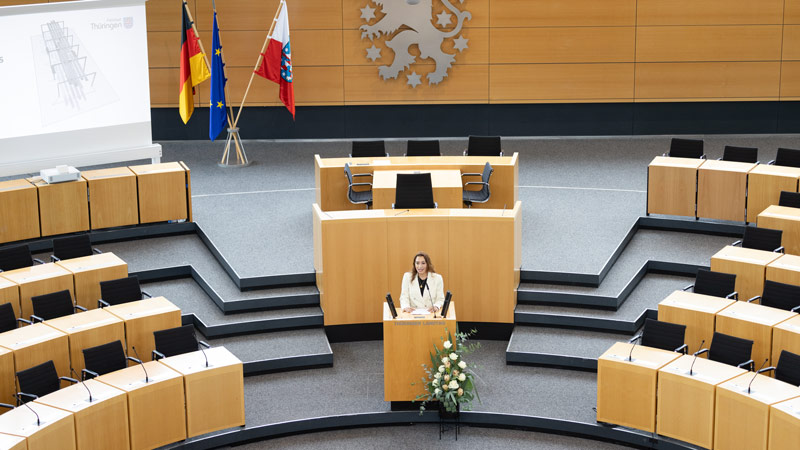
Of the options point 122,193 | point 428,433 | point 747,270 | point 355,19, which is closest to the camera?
point 428,433

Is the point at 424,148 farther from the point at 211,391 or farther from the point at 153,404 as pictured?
the point at 153,404

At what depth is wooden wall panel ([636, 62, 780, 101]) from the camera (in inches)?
548

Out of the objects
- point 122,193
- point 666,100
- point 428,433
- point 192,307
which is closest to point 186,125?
point 122,193

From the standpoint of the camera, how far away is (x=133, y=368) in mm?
7348

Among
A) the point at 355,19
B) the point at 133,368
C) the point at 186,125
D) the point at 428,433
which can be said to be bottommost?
the point at 428,433

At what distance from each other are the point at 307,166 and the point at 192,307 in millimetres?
4334

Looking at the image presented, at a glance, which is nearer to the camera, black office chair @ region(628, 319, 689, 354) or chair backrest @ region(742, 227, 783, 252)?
black office chair @ region(628, 319, 689, 354)

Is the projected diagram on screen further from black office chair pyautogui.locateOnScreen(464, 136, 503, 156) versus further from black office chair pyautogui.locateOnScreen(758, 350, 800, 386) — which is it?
black office chair pyautogui.locateOnScreen(758, 350, 800, 386)

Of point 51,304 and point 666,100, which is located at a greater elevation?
point 666,100

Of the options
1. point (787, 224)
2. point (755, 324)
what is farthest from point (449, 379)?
point (787, 224)

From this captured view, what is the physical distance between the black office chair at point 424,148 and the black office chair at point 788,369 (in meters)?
5.11

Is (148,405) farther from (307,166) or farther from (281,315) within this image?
(307,166)

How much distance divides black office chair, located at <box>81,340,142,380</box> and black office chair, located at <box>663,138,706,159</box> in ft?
21.9

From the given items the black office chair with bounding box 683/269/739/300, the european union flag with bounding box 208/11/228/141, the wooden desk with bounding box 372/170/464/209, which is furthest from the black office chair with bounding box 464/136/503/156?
the european union flag with bounding box 208/11/228/141
